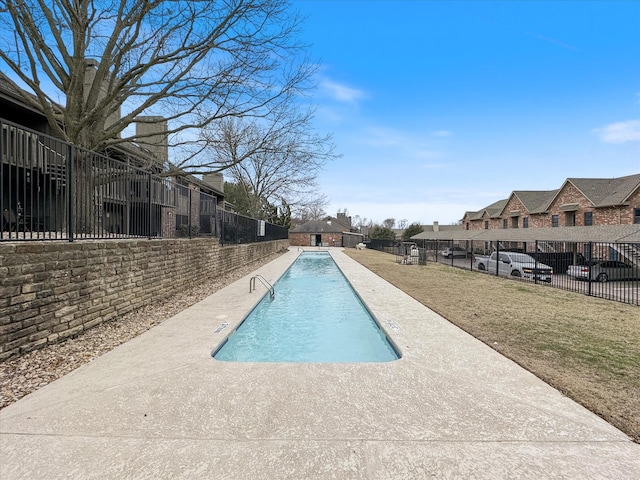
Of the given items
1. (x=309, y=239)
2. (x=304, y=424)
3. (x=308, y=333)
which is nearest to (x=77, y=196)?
(x=308, y=333)

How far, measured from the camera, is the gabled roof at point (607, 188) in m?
24.2

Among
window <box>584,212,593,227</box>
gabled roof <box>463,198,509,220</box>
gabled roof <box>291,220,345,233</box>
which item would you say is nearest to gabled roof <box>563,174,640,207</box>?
window <box>584,212,593,227</box>

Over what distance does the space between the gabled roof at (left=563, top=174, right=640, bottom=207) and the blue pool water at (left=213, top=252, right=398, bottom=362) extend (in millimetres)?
25186

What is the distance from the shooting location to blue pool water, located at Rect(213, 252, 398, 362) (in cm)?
547

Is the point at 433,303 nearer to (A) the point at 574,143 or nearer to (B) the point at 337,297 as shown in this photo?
(B) the point at 337,297

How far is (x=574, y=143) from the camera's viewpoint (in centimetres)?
1852

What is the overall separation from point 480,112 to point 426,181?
2000 cm

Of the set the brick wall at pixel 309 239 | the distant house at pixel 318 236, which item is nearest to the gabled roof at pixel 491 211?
the distant house at pixel 318 236

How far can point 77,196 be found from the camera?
5.31 meters

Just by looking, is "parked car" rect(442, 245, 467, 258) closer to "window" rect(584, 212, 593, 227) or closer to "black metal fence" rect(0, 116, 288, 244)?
"window" rect(584, 212, 593, 227)

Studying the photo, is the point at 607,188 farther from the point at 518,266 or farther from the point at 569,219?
the point at 518,266

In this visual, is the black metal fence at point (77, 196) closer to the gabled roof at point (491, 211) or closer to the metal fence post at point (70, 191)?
the metal fence post at point (70, 191)

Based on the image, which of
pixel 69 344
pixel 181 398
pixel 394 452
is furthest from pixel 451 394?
pixel 69 344

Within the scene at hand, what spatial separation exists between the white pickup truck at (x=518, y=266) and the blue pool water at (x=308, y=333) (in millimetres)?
10041
